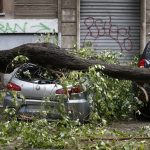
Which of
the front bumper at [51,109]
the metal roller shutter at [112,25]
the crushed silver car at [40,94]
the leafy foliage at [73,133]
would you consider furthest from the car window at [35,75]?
the metal roller shutter at [112,25]

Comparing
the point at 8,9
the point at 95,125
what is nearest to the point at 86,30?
the point at 8,9

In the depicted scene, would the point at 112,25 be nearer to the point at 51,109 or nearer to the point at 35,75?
the point at 35,75

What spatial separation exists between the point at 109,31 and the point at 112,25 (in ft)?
0.82

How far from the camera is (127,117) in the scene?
38.8 feet

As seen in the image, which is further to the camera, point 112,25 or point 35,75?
point 112,25

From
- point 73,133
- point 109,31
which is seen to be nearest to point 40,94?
point 73,133

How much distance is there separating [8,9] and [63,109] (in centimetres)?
1191

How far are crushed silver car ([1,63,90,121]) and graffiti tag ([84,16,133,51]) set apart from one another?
349 inches

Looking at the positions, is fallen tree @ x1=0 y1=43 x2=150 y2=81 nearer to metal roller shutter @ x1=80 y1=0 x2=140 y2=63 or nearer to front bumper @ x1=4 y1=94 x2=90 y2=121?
front bumper @ x1=4 y1=94 x2=90 y2=121

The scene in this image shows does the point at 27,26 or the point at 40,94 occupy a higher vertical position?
the point at 27,26

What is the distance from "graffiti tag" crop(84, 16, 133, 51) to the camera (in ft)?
68.6

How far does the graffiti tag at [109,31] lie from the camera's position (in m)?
20.9

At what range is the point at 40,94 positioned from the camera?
11.2 meters

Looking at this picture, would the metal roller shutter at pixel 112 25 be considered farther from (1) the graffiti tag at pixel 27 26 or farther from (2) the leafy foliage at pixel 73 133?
(2) the leafy foliage at pixel 73 133
